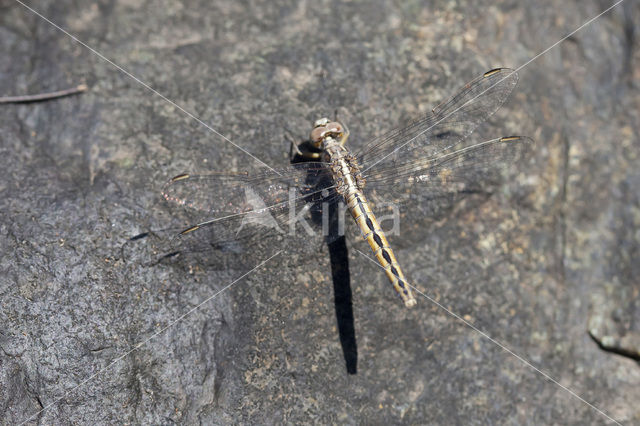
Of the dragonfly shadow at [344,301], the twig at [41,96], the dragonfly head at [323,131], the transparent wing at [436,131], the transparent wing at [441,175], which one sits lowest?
the dragonfly shadow at [344,301]

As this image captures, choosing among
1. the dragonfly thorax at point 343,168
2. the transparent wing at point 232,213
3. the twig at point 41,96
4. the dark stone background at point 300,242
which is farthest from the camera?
the twig at point 41,96

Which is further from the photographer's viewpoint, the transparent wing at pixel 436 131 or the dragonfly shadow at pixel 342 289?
the transparent wing at pixel 436 131

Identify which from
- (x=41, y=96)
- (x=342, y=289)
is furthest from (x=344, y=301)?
(x=41, y=96)

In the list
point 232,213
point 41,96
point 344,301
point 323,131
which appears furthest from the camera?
point 41,96

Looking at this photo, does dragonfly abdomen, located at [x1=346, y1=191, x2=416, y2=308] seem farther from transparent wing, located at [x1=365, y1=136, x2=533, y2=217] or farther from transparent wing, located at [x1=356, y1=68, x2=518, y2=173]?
transparent wing, located at [x1=356, y1=68, x2=518, y2=173]

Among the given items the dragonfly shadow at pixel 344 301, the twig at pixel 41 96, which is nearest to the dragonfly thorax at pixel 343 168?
the dragonfly shadow at pixel 344 301

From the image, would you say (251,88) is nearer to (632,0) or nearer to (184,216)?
(184,216)

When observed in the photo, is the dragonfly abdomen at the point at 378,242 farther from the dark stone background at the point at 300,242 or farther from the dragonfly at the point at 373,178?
the dark stone background at the point at 300,242

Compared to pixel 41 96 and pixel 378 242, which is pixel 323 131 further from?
pixel 41 96
